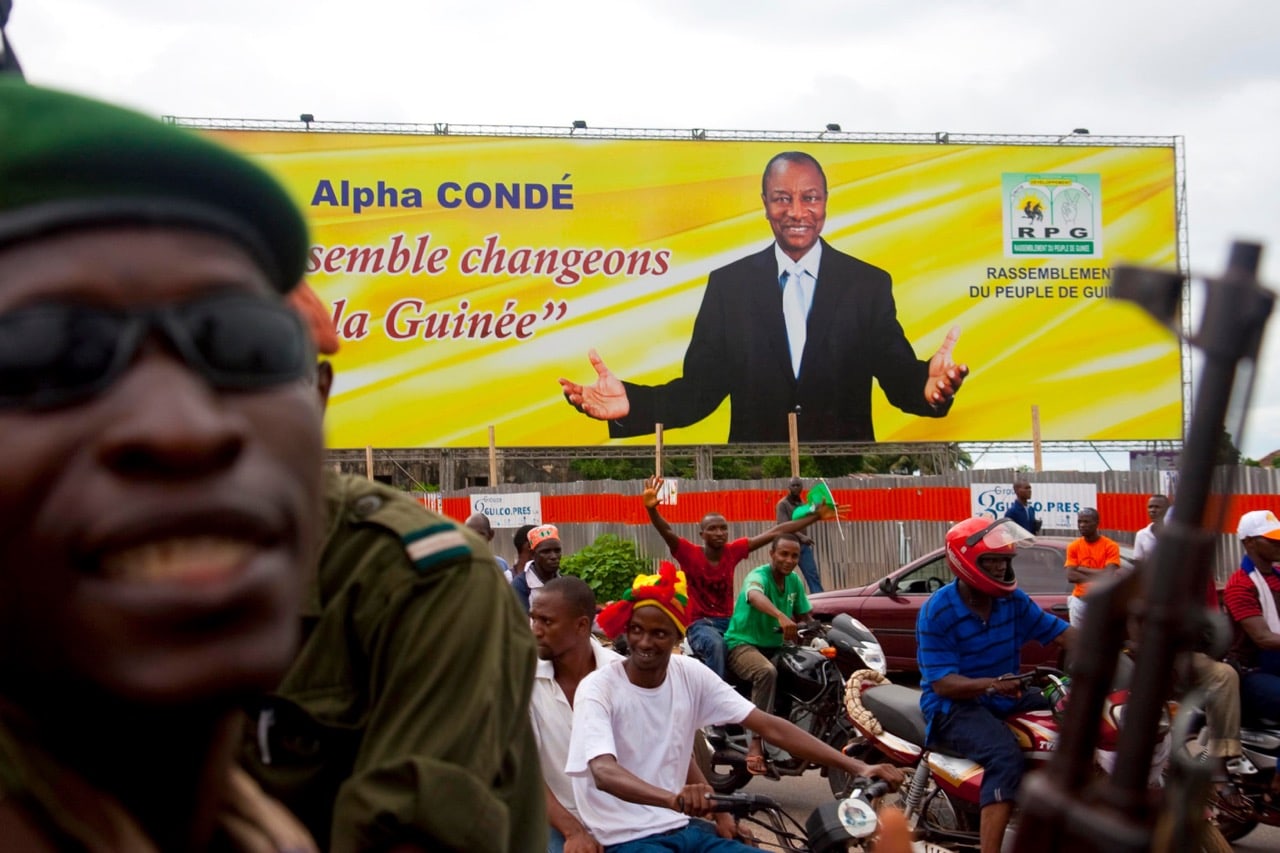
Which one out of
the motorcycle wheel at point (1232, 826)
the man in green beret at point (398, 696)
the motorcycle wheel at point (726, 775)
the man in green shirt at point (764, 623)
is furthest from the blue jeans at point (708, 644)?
the man in green beret at point (398, 696)

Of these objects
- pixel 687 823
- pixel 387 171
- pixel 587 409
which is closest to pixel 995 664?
pixel 687 823

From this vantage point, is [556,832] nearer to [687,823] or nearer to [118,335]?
[687,823]

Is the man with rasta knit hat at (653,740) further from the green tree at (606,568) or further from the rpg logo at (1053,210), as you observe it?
the rpg logo at (1053,210)

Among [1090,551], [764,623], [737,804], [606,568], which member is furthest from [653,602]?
[606,568]

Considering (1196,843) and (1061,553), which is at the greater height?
(1196,843)

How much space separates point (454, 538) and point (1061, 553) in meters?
10.2

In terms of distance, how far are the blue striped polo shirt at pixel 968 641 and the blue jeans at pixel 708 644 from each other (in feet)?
7.92

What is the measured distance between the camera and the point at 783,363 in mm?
26875

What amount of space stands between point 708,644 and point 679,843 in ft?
13.0

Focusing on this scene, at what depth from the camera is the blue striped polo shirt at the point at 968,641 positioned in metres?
5.82

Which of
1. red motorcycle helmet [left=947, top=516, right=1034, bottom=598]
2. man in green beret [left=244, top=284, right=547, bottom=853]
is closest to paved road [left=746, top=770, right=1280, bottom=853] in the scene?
red motorcycle helmet [left=947, top=516, right=1034, bottom=598]

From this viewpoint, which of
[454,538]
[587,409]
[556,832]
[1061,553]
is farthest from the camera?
[587,409]

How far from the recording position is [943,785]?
5855 mm

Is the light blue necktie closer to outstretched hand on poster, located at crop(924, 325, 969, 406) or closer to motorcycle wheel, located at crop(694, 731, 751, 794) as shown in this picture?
outstretched hand on poster, located at crop(924, 325, 969, 406)
